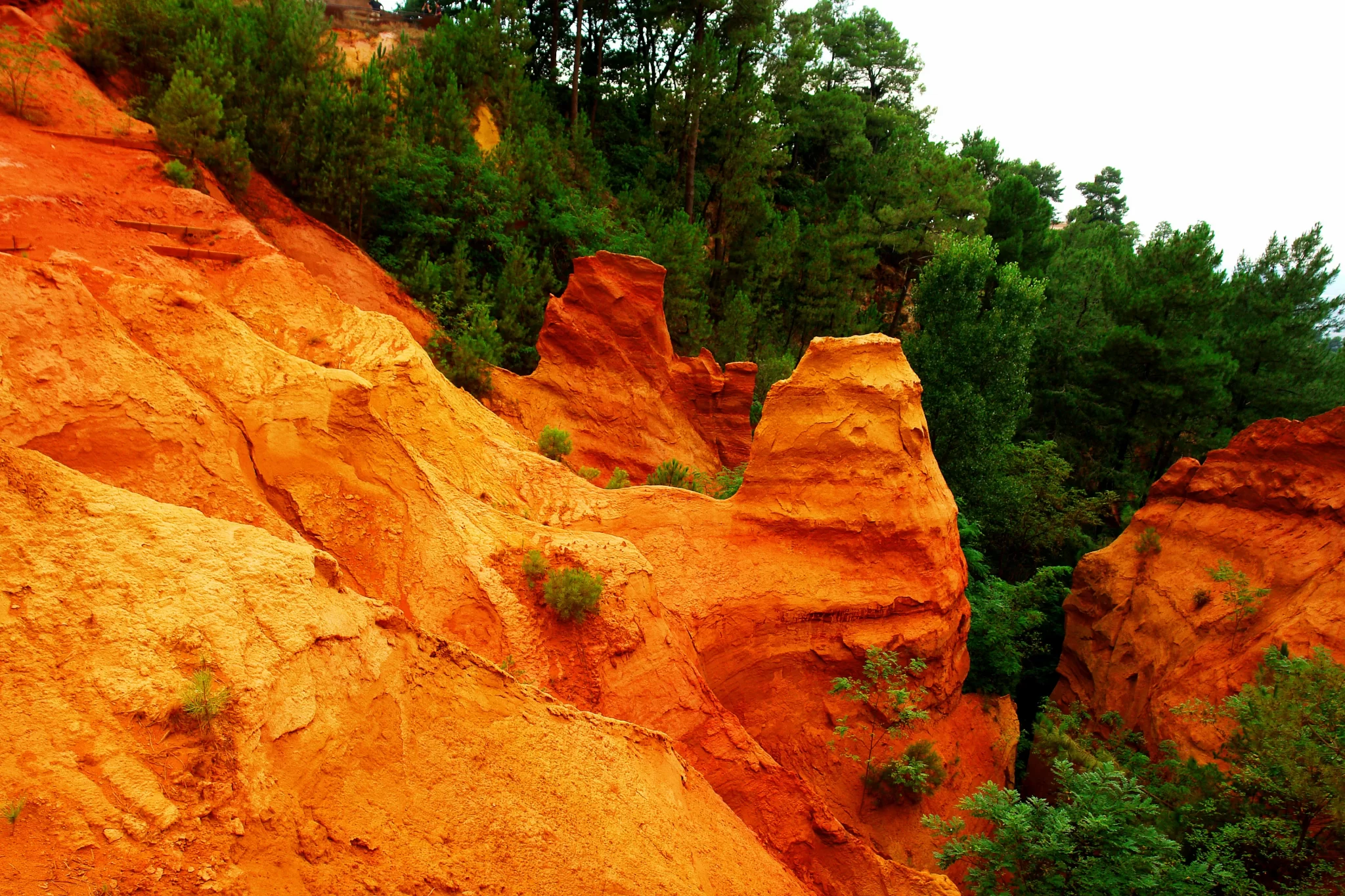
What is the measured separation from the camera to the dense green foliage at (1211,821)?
742 cm

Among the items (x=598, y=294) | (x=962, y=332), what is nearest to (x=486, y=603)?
(x=598, y=294)

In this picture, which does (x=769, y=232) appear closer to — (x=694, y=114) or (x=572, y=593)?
(x=694, y=114)

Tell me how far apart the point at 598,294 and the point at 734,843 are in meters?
14.0

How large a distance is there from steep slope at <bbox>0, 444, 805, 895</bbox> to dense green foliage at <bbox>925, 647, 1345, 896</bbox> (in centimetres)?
413

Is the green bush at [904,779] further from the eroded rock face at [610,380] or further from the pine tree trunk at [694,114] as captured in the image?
the pine tree trunk at [694,114]

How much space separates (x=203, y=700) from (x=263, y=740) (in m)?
0.37

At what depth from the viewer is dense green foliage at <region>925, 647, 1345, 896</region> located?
7.42 m

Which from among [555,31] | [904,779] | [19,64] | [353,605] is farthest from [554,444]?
[555,31]

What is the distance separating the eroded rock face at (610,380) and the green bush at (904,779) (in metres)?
8.24

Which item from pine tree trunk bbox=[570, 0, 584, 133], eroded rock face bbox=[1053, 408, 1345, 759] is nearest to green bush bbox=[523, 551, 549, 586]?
eroded rock face bbox=[1053, 408, 1345, 759]

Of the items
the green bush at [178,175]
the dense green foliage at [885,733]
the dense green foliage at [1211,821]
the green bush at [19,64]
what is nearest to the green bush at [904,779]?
the dense green foliage at [885,733]

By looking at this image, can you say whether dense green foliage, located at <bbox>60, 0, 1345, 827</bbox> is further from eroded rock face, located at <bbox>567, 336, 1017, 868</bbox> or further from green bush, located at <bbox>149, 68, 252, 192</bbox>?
eroded rock face, located at <bbox>567, 336, 1017, 868</bbox>

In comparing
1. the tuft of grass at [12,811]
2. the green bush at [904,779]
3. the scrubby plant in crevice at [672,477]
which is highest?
the tuft of grass at [12,811]

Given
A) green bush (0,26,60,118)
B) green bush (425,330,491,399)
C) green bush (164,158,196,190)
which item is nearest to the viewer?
green bush (0,26,60,118)
